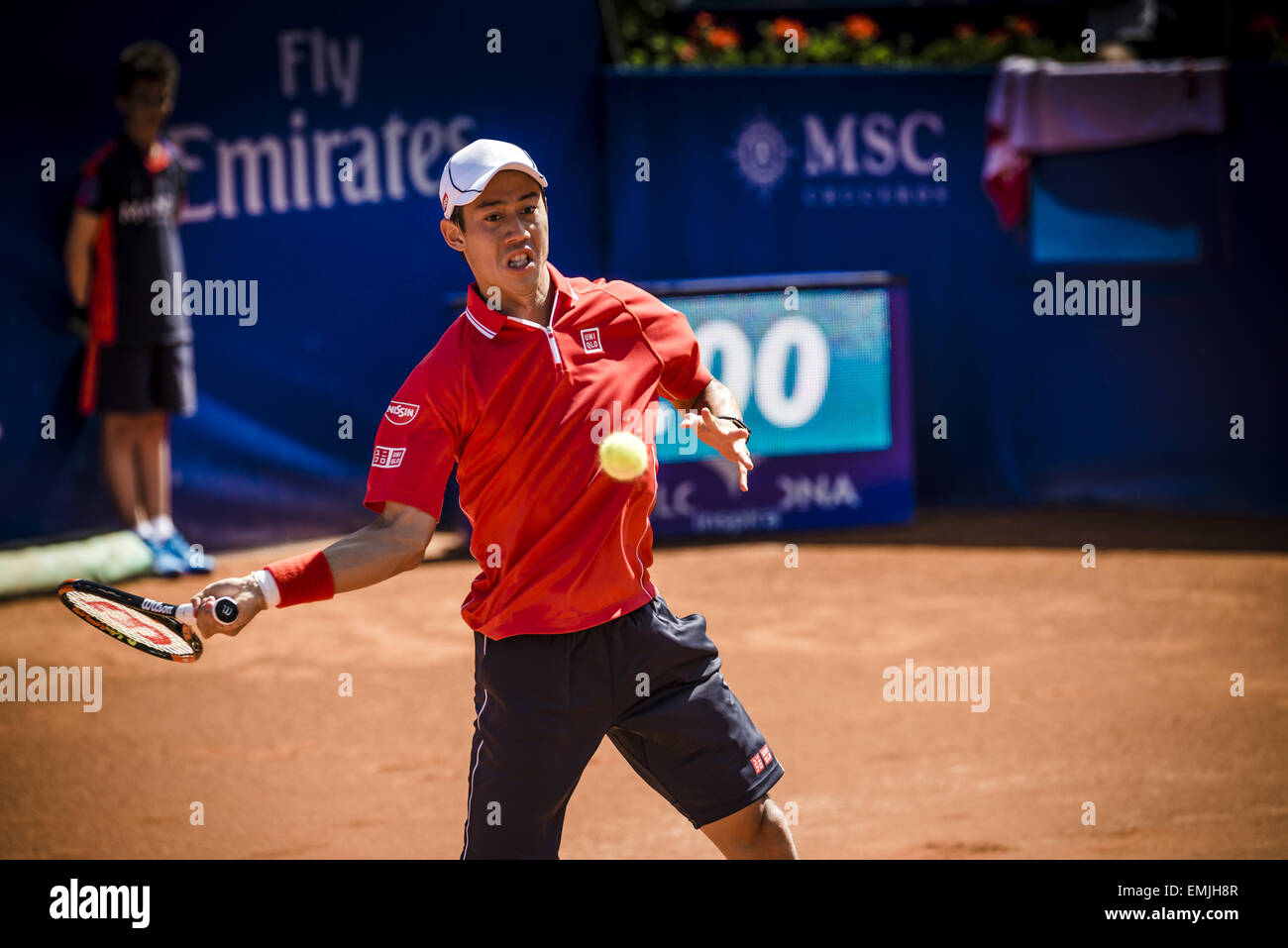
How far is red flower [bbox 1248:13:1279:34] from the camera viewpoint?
429 inches

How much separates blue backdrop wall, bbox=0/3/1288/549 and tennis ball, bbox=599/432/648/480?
22.4 feet

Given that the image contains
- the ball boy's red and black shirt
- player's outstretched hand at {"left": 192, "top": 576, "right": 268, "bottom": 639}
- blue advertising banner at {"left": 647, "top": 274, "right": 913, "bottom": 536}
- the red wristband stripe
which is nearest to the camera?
player's outstretched hand at {"left": 192, "top": 576, "right": 268, "bottom": 639}

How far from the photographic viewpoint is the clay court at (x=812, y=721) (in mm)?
4715

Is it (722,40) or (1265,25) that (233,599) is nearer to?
(722,40)

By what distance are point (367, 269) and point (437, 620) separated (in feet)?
10.3

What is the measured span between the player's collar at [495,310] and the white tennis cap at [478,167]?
204 mm

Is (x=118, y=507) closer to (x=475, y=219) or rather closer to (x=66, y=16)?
(x=66, y=16)

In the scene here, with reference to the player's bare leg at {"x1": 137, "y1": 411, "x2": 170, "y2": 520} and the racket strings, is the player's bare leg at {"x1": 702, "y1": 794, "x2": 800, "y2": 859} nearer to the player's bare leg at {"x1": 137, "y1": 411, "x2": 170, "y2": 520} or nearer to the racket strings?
the racket strings

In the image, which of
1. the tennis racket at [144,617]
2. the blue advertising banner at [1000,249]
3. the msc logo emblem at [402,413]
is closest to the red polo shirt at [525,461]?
the msc logo emblem at [402,413]

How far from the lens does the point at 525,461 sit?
A: 3.16 meters

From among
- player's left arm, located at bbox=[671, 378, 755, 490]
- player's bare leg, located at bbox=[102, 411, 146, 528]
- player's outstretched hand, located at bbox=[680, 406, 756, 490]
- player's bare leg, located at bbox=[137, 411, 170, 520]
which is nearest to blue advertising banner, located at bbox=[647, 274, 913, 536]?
player's bare leg, located at bbox=[137, 411, 170, 520]

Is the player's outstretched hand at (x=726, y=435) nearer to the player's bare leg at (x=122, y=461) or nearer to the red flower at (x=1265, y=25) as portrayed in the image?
the player's bare leg at (x=122, y=461)

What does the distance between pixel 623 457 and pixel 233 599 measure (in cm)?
83

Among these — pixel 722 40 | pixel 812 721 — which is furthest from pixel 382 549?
pixel 722 40
